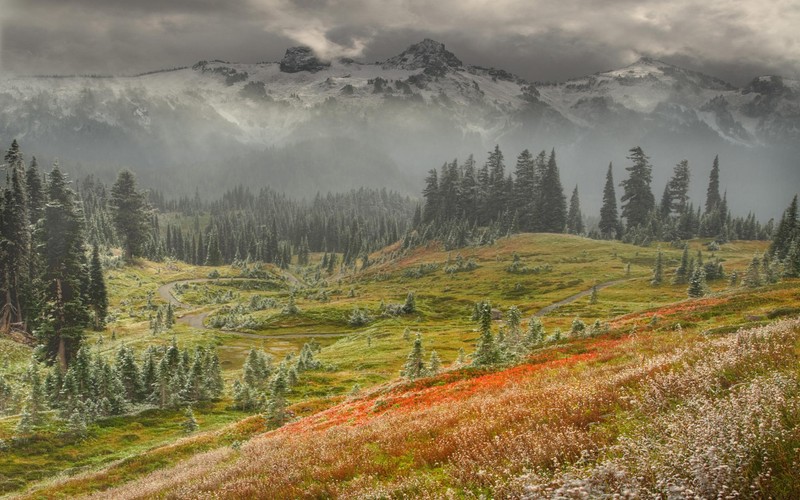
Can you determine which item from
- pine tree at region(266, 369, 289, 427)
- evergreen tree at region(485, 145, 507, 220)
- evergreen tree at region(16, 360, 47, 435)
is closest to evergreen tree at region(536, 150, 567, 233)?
evergreen tree at region(485, 145, 507, 220)

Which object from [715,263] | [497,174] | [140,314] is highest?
[497,174]

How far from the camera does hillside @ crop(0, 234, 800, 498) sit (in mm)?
6320

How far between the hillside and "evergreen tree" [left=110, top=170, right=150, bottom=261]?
73701 mm

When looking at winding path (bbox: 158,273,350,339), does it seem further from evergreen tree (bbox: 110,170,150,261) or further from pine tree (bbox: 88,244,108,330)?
evergreen tree (bbox: 110,170,150,261)

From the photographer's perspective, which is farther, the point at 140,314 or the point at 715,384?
the point at 140,314

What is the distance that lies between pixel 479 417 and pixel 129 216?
164 m

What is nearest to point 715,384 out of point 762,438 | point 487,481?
point 762,438

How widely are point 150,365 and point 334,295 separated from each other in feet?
264

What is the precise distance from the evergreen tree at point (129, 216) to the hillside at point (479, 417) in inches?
2902

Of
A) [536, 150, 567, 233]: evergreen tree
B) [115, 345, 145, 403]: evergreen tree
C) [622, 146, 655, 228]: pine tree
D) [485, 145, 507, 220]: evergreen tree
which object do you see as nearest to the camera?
[115, 345, 145, 403]: evergreen tree

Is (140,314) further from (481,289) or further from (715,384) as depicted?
(715,384)

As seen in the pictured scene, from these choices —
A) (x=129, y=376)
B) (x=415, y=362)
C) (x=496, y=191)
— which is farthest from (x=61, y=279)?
(x=496, y=191)

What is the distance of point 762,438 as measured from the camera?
4906 mm

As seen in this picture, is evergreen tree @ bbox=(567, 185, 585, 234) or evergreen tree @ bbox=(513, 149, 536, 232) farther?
evergreen tree @ bbox=(567, 185, 585, 234)
